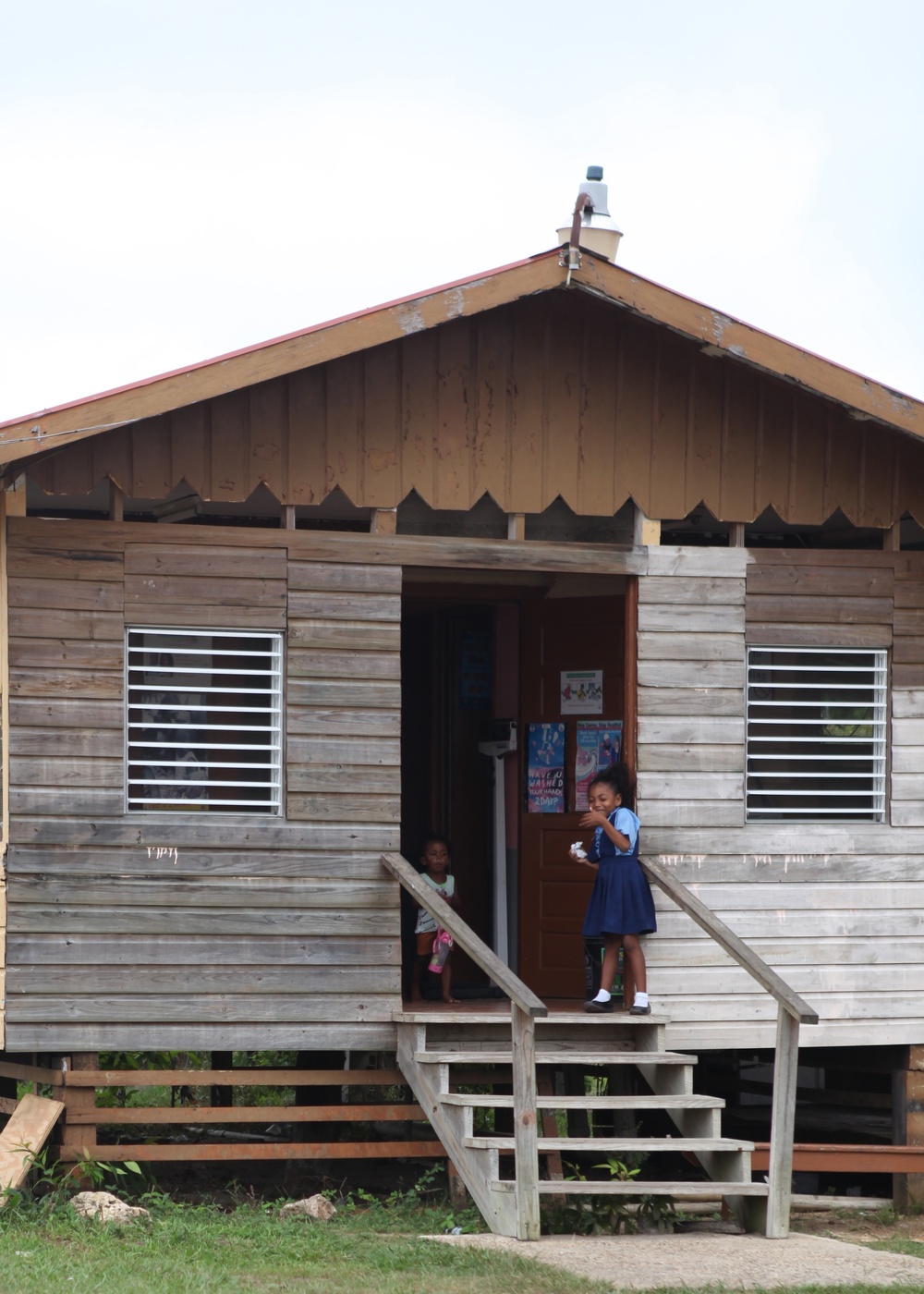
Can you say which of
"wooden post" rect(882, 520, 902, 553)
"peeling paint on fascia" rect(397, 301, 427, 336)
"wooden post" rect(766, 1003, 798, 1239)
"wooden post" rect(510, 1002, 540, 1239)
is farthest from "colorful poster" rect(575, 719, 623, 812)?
"wooden post" rect(510, 1002, 540, 1239)

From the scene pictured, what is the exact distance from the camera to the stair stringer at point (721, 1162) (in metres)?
8.56

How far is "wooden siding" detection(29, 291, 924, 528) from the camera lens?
9.27 m

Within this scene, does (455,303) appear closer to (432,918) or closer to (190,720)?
(190,720)

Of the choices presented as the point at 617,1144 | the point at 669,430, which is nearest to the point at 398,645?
the point at 669,430

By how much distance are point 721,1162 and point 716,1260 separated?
3.02ft

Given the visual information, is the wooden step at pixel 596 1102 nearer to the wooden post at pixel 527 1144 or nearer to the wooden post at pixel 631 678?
the wooden post at pixel 527 1144

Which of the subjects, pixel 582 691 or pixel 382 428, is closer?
pixel 382 428

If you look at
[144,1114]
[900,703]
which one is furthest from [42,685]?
[900,703]

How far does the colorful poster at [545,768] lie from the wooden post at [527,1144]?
3.46m

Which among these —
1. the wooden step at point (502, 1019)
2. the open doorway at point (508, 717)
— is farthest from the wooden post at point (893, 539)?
the wooden step at point (502, 1019)

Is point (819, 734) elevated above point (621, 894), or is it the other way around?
point (819, 734)

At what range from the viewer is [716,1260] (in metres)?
7.78

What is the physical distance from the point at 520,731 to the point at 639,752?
1.98m

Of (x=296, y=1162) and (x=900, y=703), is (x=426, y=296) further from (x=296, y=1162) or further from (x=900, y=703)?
(x=296, y=1162)
